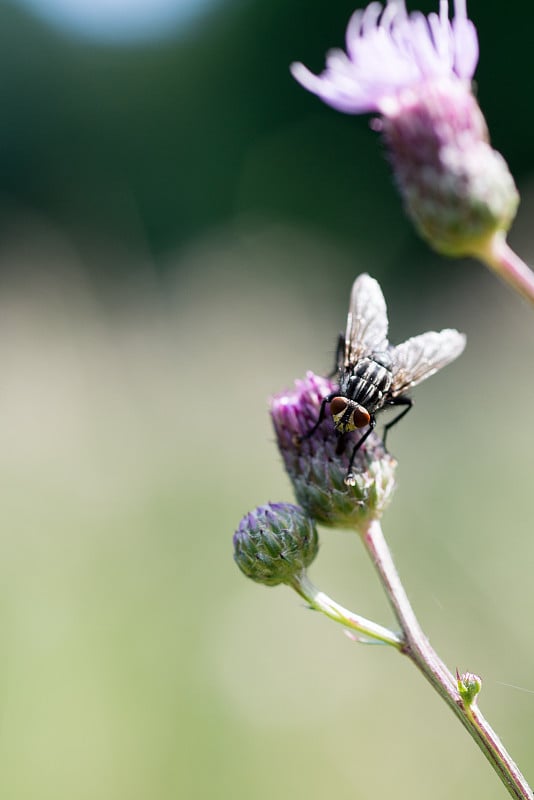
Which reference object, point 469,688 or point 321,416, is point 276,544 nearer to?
point 321,416

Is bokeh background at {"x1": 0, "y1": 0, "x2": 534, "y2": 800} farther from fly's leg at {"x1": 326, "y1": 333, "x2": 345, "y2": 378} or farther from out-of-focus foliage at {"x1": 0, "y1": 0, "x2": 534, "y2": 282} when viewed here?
out-of-focus foliage at {"x1": 0, "y1": 0, "x2": 534, "y2": 282}

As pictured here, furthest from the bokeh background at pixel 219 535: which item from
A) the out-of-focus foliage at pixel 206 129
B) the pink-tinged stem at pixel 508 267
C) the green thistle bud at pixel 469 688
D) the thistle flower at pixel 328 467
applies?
the out-of-focus foliage at pixel 206 129

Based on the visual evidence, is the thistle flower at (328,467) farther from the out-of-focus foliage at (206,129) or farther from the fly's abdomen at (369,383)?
the out-of-focus foliage at (206,129)

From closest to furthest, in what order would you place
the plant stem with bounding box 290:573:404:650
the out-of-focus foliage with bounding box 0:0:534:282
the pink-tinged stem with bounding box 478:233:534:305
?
the pink-tinged stem with bounding box 478:233:534:305 → the plant stem with bounding box 290:573:404:650 → the out-of-focus foliage with bounding box 0:0:534:282

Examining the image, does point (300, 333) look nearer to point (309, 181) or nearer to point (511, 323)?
point (511, 323)

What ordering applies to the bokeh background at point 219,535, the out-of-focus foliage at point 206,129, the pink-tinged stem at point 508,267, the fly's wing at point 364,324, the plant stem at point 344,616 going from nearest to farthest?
the pink-tinged stem at point 508,267
the plant stem at point 344,616
the fly's wing at point 364,324
the bokeh background at point 219,535
the out-of-focus foliage at point 206,129

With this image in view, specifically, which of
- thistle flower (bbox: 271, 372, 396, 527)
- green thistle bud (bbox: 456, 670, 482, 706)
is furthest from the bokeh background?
A: green thistle bud (bbox: 456, 670, 482, 706)
